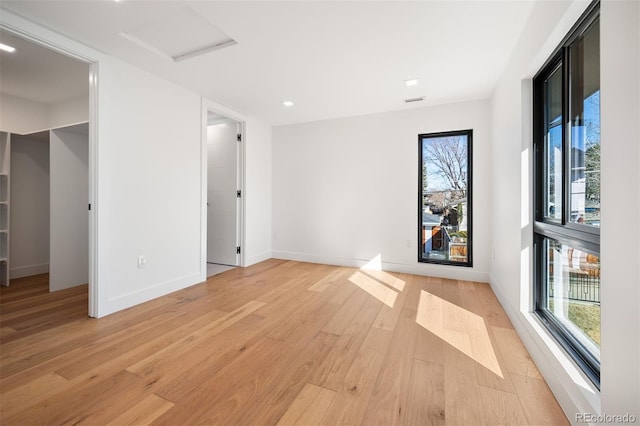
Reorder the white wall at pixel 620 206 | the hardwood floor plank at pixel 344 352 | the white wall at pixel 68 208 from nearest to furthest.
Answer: the white wall at pixel 620 206 < the hardwood floor plank at pixel 344 352 < the white wall at pixel 68 208

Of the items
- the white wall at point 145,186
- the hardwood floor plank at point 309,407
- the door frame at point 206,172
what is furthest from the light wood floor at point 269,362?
the door frame at point 206,172

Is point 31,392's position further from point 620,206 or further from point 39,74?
point 39,74

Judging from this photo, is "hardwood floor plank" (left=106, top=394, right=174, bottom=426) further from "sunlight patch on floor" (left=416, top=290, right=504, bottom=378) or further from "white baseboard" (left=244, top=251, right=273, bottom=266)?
"white baseboard" (left=244, top=251, right=273, bottom=266)

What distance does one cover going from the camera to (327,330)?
229 centimetres

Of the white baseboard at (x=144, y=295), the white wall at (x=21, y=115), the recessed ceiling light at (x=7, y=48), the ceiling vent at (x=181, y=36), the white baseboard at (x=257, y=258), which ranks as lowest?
the white baseboard at (x=144, y=295)

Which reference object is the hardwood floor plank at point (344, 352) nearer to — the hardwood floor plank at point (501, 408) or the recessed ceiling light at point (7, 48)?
the hardwood floor plank at point (501, 408)

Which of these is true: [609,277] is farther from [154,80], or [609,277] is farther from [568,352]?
[154,80]

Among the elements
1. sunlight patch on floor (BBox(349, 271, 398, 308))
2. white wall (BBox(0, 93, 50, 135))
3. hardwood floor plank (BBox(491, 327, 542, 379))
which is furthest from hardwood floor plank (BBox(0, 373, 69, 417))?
white wall (BBox(0, 93, 50, 135))

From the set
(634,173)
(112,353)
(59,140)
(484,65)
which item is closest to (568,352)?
(634,173)

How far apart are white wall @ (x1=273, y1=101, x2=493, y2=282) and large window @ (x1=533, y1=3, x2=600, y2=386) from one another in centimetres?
162

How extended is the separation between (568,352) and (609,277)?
77 cm

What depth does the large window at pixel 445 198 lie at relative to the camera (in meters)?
3.86

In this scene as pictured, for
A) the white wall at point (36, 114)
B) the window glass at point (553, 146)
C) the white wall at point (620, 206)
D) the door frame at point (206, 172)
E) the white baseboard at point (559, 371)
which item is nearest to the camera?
the white wall at point (620, 206)

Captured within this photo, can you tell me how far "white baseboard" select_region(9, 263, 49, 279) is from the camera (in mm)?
3727
